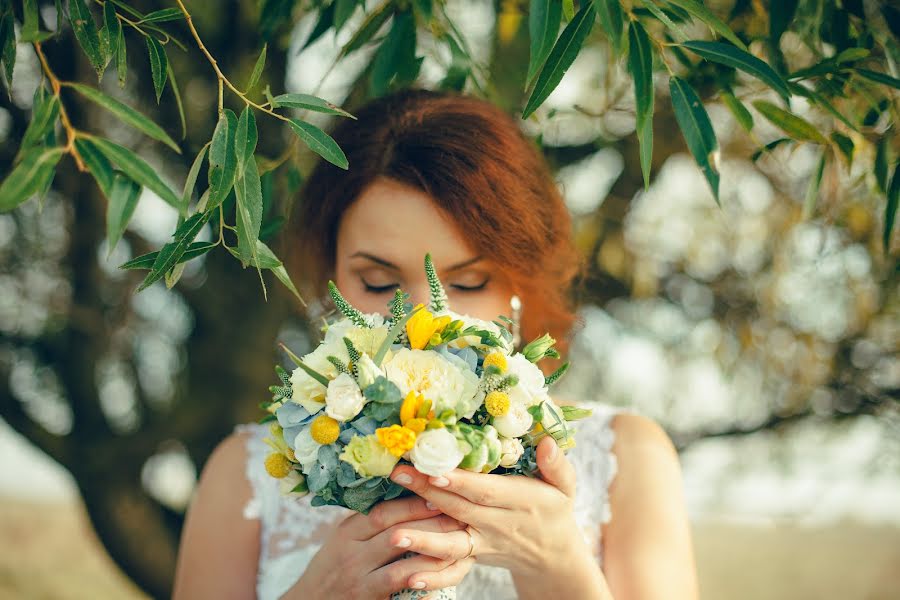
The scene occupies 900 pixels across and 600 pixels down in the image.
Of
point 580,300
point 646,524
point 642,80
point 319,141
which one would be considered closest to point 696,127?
point 642,80

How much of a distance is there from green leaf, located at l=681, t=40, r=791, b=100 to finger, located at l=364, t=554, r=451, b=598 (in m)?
0.93

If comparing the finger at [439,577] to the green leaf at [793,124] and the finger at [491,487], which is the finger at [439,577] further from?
the green leaf at [793,124]

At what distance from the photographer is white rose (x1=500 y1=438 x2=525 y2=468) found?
125 cm

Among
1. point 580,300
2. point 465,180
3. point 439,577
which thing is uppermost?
point 580,300

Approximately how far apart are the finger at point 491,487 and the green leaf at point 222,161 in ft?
1.72

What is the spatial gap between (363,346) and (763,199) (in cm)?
243

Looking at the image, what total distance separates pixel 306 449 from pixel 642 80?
0.75 meters

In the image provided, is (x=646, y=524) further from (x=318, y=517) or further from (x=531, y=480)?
(x=318, y=517)

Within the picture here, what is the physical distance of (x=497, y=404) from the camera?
1193 millimetres

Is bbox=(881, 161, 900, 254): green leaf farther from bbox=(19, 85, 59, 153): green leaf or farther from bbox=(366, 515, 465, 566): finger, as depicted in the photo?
bbox=(19, 85, 59, 153): green leaf

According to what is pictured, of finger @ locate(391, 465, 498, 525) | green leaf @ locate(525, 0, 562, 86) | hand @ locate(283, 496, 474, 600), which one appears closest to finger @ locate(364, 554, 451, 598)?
hand @ locate(283, 496, 474, 600)

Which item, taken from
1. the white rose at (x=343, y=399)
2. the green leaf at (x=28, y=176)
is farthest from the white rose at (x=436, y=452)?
the green leaf at (x=28, y=176)

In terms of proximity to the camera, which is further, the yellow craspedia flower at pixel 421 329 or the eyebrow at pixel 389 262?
the eyebrow at pixel 389 262

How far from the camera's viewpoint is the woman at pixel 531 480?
1.46m
